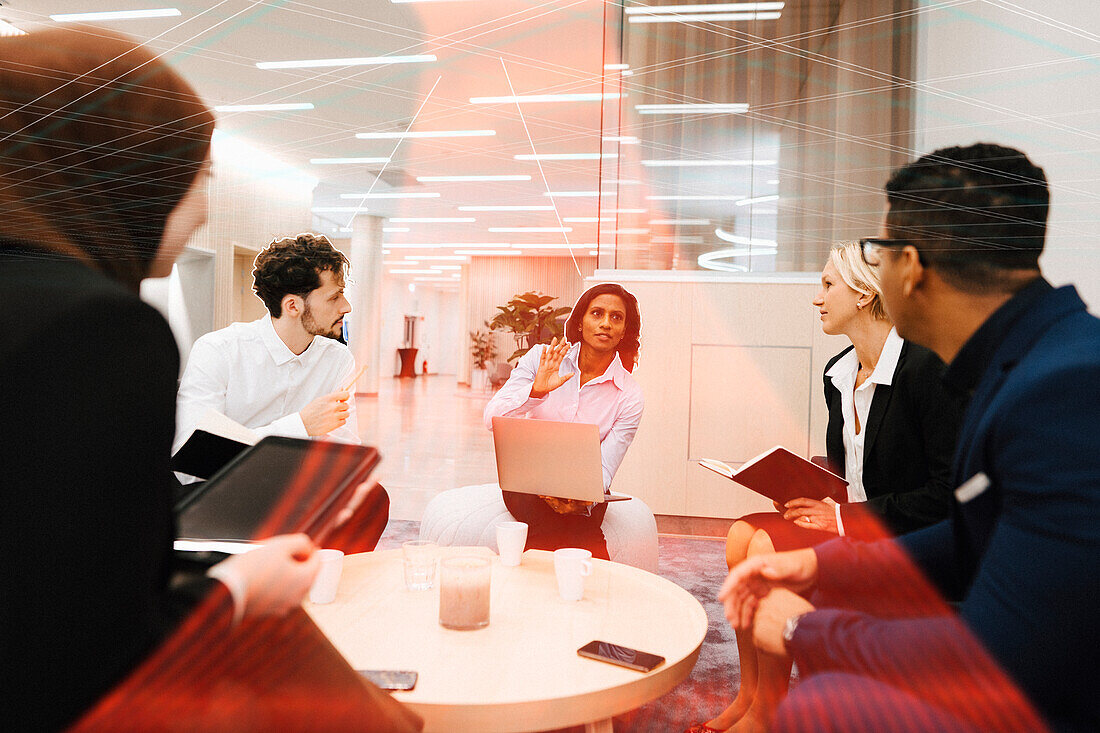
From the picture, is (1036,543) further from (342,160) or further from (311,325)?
(342,160)

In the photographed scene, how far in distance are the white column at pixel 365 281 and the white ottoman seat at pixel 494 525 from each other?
24.6 ft

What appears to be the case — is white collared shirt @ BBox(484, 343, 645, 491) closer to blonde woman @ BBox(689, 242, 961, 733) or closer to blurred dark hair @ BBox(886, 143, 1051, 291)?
blonde woman @ BBox(689, 242, 961, 733)

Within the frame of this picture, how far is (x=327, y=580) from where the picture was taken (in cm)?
120

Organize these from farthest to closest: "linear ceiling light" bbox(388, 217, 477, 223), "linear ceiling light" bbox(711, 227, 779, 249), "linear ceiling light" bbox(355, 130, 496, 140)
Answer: "linear ceiling light" bbox(388, 217, 477, 223) → "linear ceiling light" bbox(355, 130, 496, 140) → "linear ceiling light" bbox(711, 227, 779, 249)

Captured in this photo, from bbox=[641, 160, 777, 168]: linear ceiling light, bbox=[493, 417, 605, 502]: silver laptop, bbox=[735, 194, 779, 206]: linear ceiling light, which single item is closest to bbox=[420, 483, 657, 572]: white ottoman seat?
bbox=[493, 417, 605, 502]: silver laptop

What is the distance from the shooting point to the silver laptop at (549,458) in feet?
5.52

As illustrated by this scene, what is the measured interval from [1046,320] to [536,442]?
121 cm

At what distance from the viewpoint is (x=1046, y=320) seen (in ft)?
2.55

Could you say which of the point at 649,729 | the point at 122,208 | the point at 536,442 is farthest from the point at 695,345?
the point at 122,208

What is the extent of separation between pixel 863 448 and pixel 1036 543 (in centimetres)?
114

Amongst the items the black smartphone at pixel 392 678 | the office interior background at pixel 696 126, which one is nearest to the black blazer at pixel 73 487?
the black smartphone at pixel 392 678

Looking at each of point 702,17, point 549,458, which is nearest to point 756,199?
point 702,17

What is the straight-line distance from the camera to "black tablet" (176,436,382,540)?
82cm

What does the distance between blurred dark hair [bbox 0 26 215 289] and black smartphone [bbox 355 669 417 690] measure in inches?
23.5
